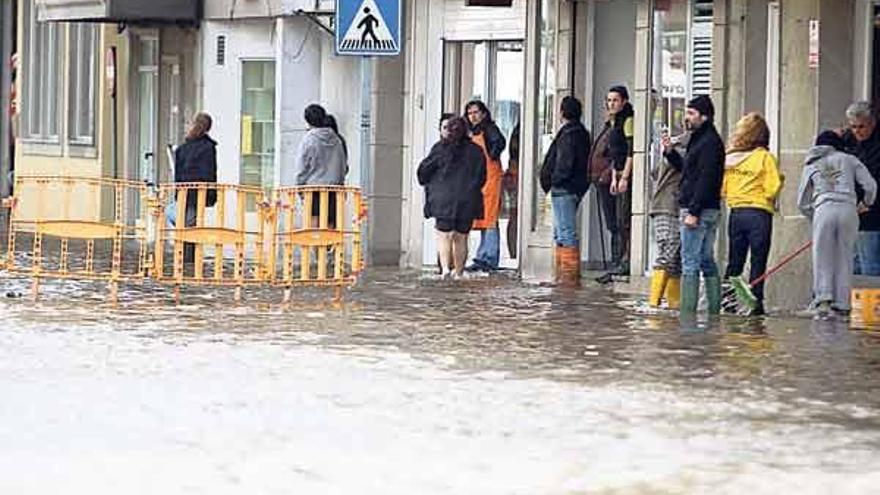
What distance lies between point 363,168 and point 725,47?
791cm

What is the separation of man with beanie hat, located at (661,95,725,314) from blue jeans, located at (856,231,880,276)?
1379 mm

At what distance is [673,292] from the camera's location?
2069cm

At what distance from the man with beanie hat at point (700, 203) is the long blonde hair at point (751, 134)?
392mm

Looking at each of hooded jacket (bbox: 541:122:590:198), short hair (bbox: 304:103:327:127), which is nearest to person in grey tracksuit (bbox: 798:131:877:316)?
hooded jacket (bbox: 541:122:590:198)

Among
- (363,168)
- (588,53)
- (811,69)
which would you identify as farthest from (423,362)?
(363,168)

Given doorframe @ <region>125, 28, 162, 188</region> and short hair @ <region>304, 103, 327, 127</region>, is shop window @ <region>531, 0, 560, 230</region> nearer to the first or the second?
short hair @ <region>304, 103, 327, 127</region>

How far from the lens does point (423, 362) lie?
15.7 m

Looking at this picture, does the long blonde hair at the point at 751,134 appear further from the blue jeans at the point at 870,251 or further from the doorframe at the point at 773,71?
the blue jeans at the point at 870,251

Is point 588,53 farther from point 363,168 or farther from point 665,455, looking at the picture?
point 665,455

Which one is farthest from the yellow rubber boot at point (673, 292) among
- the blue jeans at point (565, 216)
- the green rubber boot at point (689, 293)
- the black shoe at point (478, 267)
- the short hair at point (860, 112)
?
the black shoe at point (478, 267)

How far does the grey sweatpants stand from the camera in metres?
19.4

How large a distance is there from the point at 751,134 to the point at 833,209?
1.05 meters

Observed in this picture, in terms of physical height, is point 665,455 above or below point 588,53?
below

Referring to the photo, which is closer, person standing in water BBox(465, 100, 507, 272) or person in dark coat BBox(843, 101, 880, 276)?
person in dark coat BBox(843, 101, 880, 276)
